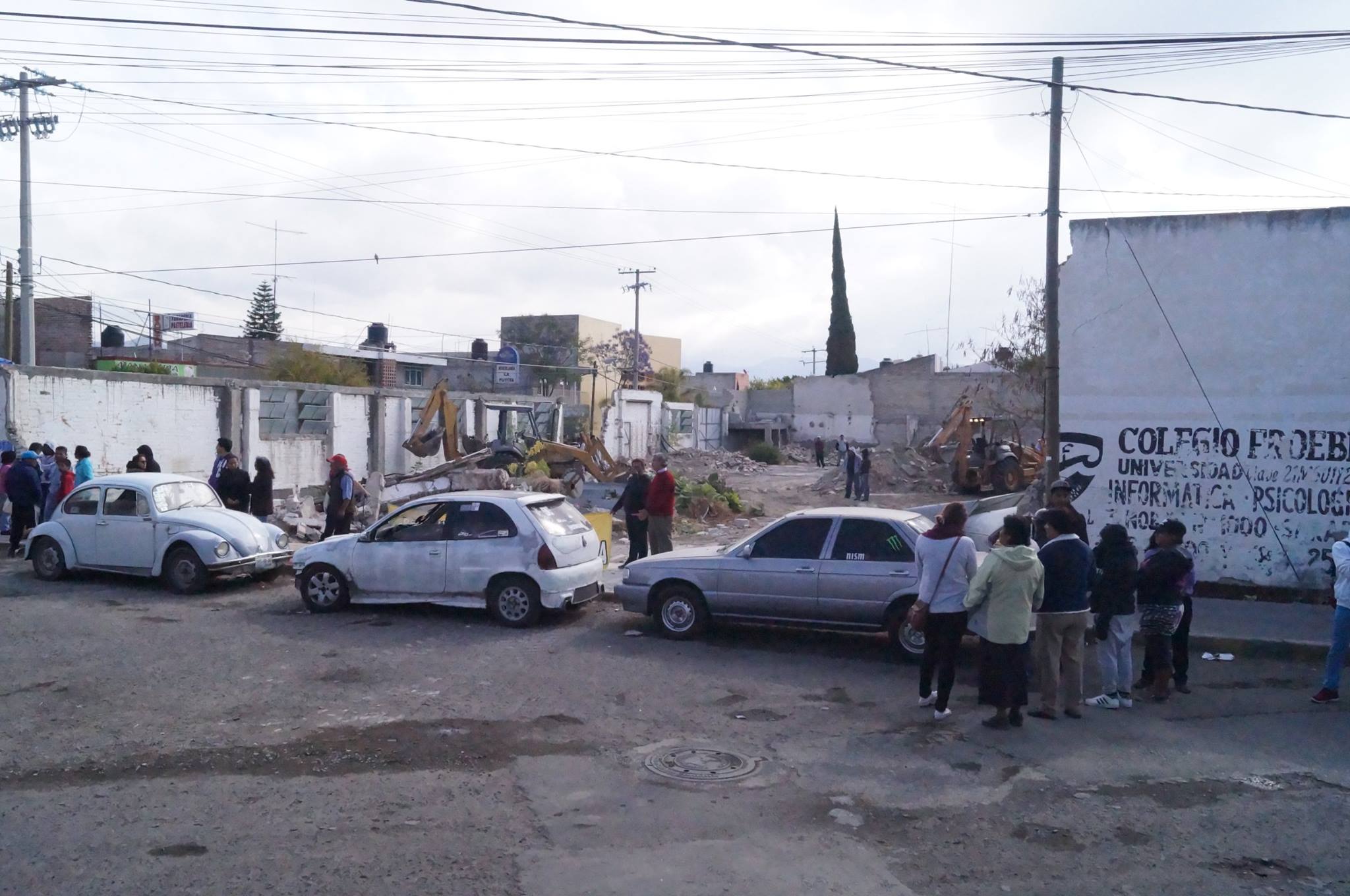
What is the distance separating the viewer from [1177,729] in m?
7.81

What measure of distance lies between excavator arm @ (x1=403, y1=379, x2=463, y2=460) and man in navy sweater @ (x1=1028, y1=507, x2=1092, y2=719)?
22.6 m

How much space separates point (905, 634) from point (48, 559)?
11565 millimetres

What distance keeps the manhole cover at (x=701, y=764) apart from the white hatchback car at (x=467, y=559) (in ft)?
14.1

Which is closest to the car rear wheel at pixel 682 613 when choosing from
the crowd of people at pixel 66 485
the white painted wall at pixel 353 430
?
the crowd of people at pixel 66 485

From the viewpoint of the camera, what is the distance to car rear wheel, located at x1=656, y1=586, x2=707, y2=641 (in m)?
10.7

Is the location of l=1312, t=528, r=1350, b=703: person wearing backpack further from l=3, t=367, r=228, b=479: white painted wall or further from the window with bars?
the window with bars

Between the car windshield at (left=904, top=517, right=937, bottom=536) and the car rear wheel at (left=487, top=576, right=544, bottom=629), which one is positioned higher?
the car windshield at (left=904, top=517, right=937, bottom=536)

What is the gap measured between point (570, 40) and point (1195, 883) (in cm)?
1097

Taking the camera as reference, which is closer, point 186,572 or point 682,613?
point 682,613

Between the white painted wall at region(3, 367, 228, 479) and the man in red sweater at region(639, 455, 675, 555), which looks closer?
the man in red sweater at region(639, 455, 675, 555)

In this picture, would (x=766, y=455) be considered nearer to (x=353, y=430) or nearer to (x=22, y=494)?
(x=353, y=430)

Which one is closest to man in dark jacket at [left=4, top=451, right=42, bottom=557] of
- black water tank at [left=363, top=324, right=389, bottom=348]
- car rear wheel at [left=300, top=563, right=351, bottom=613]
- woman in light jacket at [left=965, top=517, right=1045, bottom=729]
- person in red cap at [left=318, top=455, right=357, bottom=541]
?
person in red cap at [left=318, top=455, right=357, bottom=541]

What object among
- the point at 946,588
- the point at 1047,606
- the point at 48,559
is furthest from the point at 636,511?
the point at 48,559

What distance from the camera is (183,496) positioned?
45.1ft
